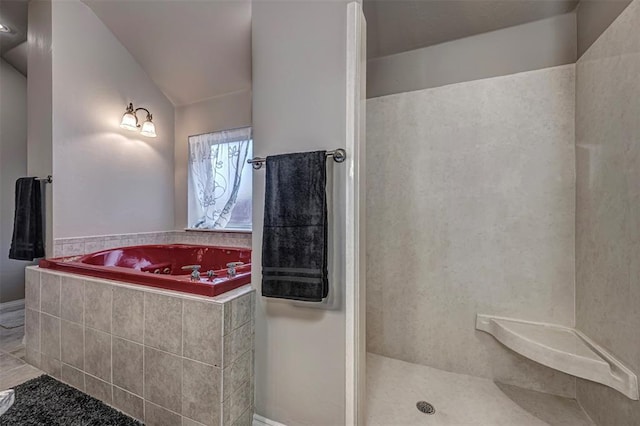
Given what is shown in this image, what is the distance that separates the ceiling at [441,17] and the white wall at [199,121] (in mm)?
1510

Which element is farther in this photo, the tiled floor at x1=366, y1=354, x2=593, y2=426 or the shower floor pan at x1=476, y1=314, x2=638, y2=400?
the tiled floor at x1=366, y1=354, x2=593, y2=426

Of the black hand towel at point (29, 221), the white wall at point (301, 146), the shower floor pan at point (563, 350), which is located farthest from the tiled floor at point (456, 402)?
the black hand towel at point (29, 221)

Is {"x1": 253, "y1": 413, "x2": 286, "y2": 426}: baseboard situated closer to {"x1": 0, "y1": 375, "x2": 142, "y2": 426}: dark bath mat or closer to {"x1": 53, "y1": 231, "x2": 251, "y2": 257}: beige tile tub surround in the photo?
{"x1": 0, "y1": 375, "x2": 142, "y2": 426}: dark bath mat

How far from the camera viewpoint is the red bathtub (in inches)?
54.5

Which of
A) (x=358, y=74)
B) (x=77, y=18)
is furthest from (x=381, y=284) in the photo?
(x=77, y=18)

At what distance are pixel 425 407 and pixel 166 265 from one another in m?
2.58

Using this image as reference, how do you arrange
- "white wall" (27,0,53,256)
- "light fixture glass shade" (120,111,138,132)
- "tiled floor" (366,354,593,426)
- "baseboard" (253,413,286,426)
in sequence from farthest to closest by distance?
1. "light fixture glass shade" (120,111,138,132)
2. "white wall" (27,0,53,256)
3. "tiled floor" (366,354,593,426)
4. "baseboard" (253,413,286,426)

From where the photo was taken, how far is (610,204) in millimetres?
1342

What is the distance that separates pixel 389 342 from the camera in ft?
7.06

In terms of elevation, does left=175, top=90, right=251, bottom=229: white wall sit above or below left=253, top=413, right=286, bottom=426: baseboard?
above

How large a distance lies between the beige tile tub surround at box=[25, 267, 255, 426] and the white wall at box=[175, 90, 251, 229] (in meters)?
1.60

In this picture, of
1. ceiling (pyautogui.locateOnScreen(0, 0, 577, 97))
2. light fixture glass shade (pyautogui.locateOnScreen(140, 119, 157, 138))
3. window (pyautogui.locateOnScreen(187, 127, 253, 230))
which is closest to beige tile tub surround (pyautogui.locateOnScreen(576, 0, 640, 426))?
ceiling (pyautogui.locateOnScreen(0, 0, 577, 97))

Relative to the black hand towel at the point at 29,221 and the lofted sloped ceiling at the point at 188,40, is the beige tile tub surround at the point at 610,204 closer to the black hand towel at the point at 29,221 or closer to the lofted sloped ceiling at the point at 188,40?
the lofted sloped ceiling at the point at 188,40

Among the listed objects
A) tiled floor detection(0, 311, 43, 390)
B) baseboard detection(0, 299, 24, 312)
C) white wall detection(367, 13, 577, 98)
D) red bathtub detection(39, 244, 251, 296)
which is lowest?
tiled floor detection(0, 311, 43, 390)
